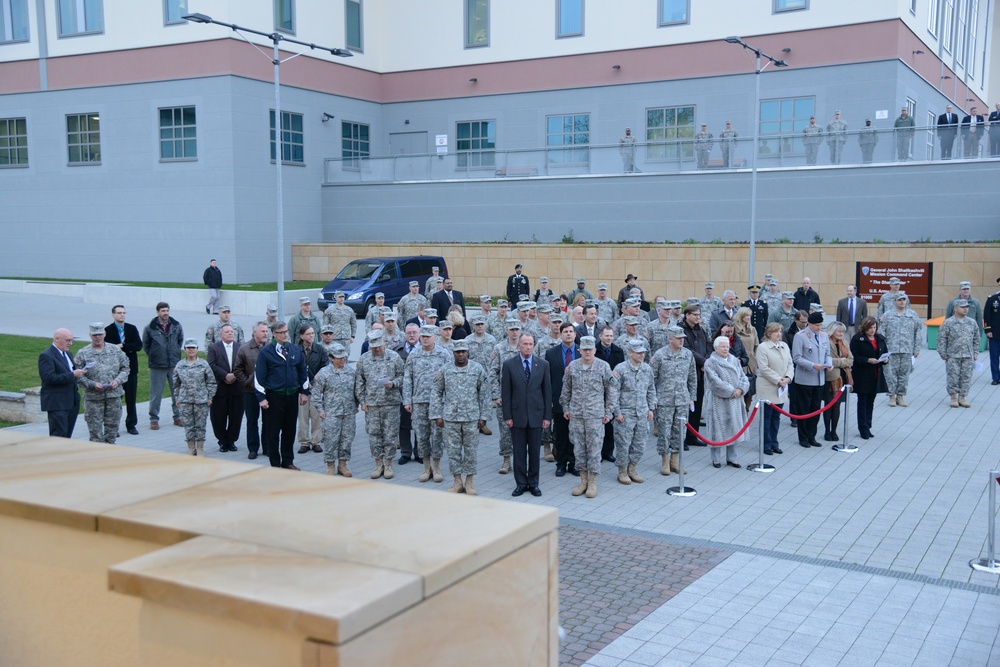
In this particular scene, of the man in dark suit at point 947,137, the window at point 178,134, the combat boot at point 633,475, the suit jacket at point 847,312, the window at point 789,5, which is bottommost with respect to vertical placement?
the combat boot at point 633,475

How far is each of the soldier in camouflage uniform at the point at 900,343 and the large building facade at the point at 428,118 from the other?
45.5 feet

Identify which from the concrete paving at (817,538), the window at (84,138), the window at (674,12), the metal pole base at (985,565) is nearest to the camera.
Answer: the concrete paving at (817,538)

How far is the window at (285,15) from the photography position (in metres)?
36.8

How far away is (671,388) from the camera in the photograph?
41.5 feet

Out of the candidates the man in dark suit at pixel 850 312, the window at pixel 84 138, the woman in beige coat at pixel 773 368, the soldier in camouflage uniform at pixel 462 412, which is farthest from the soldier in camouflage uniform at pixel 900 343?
the window at pixel 84 138

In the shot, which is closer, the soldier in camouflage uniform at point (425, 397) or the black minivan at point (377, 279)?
the soldier in camouflage uniform at point (425, 397)

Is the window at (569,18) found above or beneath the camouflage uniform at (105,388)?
above

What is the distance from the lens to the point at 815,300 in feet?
66.9

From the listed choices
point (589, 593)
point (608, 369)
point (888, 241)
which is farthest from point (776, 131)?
point (589, 593)

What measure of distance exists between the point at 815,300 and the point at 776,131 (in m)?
16.7

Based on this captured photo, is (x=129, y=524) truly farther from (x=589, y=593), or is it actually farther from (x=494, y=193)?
(x=494, y=193)

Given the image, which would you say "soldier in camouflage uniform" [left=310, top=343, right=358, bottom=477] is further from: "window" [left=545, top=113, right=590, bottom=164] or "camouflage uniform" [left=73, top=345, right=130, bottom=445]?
"window" [left=545, top=113, right=590, bottom=164]

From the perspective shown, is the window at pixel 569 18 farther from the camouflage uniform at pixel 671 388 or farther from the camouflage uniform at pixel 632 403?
the camouflage uniform at pixel 632 403

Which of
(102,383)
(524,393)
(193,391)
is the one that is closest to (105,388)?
(102,383)
